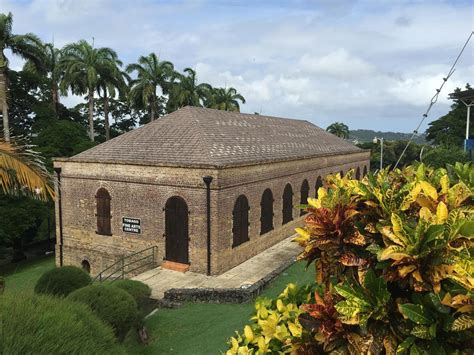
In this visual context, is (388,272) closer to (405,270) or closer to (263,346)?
(405,270)

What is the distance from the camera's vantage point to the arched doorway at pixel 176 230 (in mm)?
16812

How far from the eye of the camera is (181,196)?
1675 centimetres

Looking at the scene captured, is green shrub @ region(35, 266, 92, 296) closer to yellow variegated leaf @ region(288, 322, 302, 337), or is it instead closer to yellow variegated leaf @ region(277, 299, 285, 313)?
yellow variegated leaf @ region(277, 299, 285, 313)

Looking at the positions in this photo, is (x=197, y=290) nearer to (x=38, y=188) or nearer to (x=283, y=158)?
(x=38, y=188)

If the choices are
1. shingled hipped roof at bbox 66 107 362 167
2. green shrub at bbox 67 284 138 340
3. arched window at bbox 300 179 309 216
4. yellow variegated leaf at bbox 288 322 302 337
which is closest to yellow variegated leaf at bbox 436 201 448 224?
yellow variegated leaf at bbox 288 322 302 337

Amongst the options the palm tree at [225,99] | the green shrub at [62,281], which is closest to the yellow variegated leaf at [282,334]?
the green shrub at [62,281]

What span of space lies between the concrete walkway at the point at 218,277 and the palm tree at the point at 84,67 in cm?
2729

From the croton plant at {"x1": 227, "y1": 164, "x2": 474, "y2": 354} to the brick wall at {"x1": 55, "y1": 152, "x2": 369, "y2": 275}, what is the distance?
510 inches

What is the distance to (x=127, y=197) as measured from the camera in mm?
18250

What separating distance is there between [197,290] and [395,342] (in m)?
11.6

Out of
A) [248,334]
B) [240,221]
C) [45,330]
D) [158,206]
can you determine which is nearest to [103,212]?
Answer: [158,206]

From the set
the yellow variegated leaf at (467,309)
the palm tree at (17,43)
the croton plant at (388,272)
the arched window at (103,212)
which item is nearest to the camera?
the yellow variegated leaf at (467,309)

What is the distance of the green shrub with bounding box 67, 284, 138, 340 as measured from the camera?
31.1 ft

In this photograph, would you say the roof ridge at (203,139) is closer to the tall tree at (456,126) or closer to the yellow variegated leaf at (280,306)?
the yellow variegated leaf at (280,306)
